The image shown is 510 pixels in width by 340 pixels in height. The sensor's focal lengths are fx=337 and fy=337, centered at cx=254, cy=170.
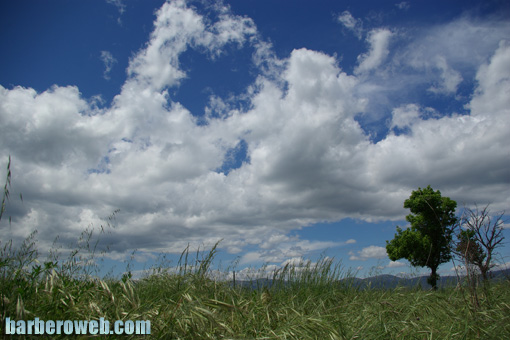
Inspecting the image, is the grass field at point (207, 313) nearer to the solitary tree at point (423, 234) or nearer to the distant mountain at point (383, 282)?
the distant mountain at point (383, 282)

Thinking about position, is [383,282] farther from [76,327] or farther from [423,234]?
[423,234]

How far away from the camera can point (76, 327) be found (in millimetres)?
3287

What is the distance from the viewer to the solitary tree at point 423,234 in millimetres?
22000

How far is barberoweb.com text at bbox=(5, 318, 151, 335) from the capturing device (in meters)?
2.92

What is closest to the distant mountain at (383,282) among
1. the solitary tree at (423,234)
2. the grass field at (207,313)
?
the grass field at (207,313)

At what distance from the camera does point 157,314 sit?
12.7 ft

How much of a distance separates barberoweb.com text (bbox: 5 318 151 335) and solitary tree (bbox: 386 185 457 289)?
21.8 meters

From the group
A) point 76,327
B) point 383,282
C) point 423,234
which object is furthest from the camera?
point 423,234

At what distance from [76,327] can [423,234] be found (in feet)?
77.5

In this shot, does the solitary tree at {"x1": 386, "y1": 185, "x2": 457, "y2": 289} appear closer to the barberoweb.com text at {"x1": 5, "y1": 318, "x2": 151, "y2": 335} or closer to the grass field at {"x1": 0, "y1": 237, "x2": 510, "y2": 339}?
the grass field at {"x1": 0, "y1": 237, "x2": 510, "y2": 339}

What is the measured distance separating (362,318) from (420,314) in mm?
1311

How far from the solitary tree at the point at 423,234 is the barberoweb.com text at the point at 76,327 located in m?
21.8

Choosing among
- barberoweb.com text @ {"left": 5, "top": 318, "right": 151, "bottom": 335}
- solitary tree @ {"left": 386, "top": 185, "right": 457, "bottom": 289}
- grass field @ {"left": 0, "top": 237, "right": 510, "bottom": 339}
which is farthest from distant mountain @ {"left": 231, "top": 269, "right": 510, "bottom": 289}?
solitary tree @ {"left": 386, "top": 185, "right": 457, "bottom": 289}

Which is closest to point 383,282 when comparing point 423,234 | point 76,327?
point 76,327
